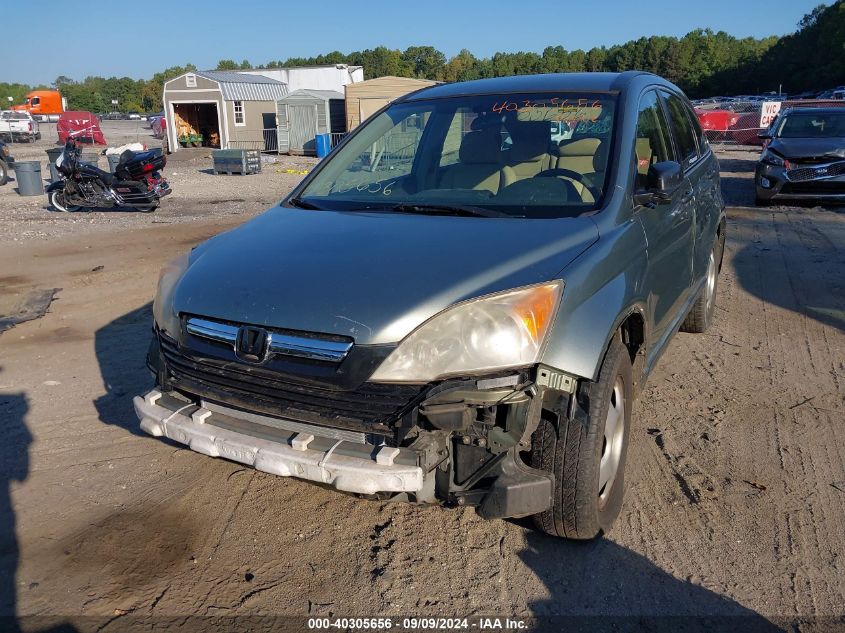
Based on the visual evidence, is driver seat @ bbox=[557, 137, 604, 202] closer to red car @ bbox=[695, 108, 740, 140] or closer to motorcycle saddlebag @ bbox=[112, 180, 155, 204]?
motorcycle saddlebag @ bbox=[112, 180, 155, 204]

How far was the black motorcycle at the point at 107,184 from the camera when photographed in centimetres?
1382

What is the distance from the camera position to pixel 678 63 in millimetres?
82562

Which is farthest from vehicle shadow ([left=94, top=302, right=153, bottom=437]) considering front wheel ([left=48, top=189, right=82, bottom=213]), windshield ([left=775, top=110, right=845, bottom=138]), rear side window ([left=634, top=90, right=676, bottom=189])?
windshield ([left=775, top=110, right=845, bottom=138])

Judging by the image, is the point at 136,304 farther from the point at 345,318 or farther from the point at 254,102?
the point at 254,102

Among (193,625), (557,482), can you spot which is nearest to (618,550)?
(557,482)

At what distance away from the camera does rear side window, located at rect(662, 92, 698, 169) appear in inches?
181

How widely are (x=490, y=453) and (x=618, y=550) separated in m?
0.95

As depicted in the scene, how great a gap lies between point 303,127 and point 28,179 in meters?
16.4

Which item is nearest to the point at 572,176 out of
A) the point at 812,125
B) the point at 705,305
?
the point at 705,305

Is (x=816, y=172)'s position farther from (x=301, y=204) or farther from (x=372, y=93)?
(x=372, y=93)

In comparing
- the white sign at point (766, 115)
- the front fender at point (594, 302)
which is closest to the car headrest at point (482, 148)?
the front fender at point (594, 302)

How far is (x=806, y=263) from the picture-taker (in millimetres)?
8258

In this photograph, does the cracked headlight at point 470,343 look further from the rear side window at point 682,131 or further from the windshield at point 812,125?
the windshield at point 812,125

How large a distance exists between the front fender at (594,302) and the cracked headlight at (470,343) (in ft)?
0.31
